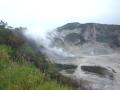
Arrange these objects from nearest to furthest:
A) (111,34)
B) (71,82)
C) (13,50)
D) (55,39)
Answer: (71,82) < (13,50) < (55,39) < (111,34)

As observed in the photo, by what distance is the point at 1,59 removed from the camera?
7.70m

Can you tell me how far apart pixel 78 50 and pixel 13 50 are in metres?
14.9

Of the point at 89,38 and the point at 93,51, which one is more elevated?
the point at 89,38

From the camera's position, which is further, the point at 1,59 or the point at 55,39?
the point at 55,39

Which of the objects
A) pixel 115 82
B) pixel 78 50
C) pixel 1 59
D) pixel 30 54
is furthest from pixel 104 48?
pixel 1 59

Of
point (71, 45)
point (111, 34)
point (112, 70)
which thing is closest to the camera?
point (112, 70)

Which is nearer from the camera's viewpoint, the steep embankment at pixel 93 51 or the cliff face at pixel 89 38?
the steep embankment at pixel 93 51

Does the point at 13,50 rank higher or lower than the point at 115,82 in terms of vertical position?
higher

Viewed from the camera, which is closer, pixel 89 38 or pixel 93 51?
pixel 93 51

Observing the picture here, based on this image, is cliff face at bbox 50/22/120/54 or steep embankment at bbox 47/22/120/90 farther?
cliff face at bbox 50/22/120/54

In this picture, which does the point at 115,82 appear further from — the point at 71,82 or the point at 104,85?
the point at 71,82

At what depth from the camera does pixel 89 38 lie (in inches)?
1051

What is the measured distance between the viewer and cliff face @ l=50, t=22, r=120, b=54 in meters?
23.8

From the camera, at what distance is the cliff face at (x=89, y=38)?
23759 millimetres
